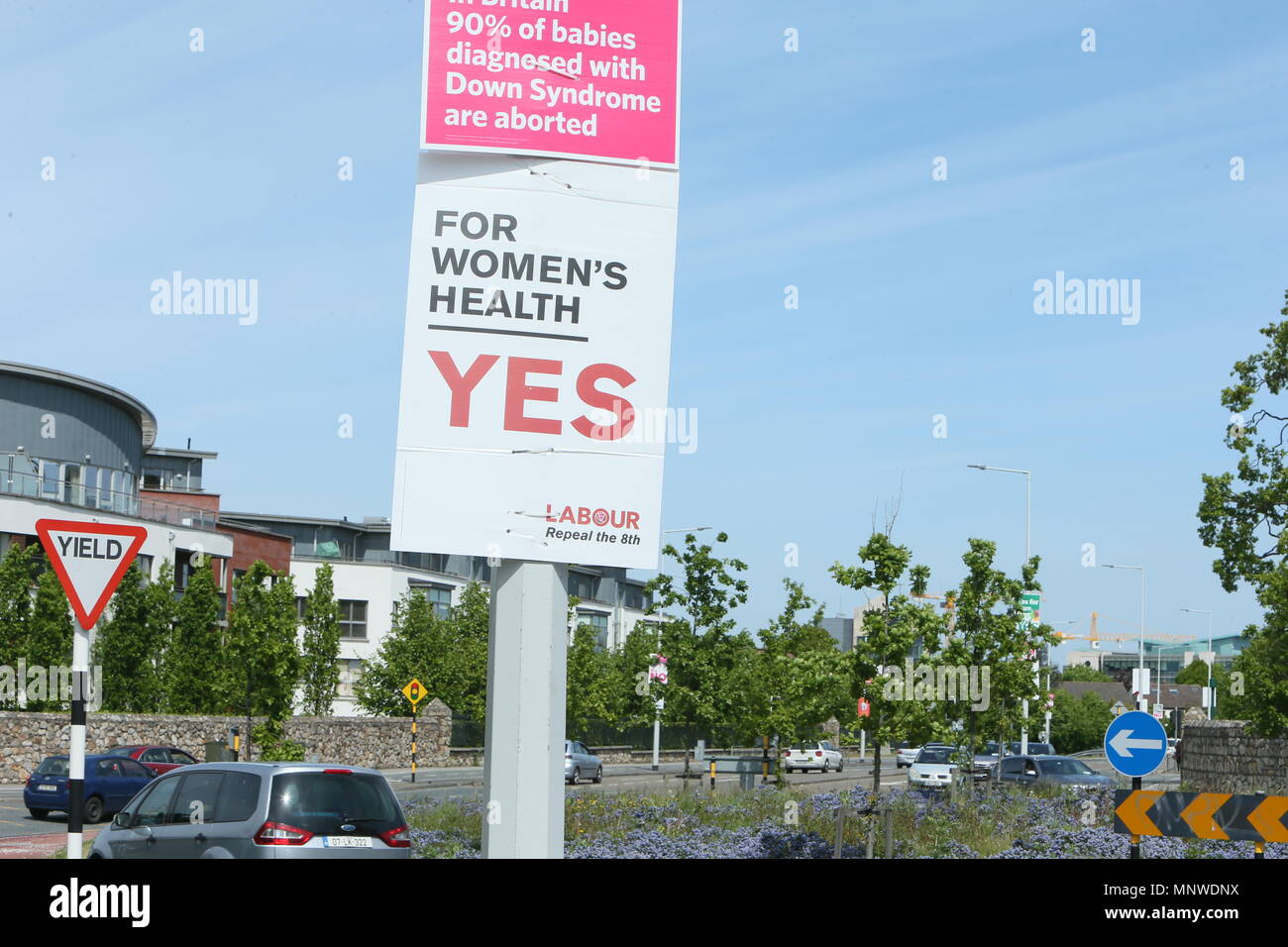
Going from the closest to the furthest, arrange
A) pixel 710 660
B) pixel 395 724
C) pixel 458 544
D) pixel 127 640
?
pixel 458 544 → pixel 710 660 → pixel 127 640 → pixel 395 724

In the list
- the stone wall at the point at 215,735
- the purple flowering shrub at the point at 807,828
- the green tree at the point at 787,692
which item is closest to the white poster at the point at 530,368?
the purple flowering shrub at the point at 807,828

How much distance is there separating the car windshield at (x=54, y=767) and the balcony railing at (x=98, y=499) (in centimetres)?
2234

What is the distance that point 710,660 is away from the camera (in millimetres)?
37688

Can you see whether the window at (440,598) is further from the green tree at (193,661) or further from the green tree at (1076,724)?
the green tree at (1076,724)

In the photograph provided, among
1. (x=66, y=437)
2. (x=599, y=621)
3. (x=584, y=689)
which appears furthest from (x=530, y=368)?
(x=599, y=621)

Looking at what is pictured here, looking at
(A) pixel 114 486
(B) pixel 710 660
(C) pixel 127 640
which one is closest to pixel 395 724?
(C) pixel 127 640

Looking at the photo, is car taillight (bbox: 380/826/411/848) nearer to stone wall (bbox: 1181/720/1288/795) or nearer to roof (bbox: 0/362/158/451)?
stone wall (bbox: 1181/720/1288/795)

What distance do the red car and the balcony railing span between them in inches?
751

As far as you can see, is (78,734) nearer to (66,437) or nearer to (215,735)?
(215,735)

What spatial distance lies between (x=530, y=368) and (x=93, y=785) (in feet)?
72.2

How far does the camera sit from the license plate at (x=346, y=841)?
39.9 feet

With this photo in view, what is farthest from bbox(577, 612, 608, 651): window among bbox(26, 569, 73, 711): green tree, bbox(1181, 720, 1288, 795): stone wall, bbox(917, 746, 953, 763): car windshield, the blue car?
the blue car
